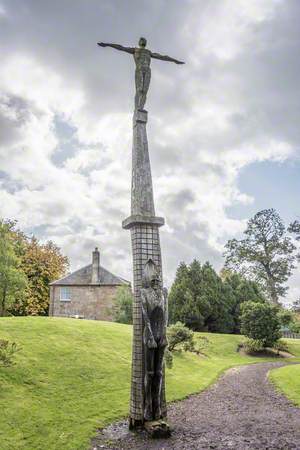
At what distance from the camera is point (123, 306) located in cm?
3472

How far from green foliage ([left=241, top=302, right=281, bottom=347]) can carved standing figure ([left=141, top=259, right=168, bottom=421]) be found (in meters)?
21.5

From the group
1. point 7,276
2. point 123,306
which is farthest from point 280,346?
point 7,276

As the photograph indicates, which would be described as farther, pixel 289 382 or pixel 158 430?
pixel 289 382

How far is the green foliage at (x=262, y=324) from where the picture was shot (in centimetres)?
2855

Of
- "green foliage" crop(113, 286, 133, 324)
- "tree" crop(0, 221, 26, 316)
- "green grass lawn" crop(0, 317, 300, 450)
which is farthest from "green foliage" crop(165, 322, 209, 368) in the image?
"green foliage" crop(113, 286, 133, 324)

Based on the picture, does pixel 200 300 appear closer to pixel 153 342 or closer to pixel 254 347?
pixel 254 347

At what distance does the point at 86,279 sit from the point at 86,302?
245cm

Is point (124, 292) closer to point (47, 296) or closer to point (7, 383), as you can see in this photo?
point (47, 296)

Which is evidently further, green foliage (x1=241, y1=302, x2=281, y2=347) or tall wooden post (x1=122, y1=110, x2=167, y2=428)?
green foliage (x1=241, y1=302, x2=281, y2=347)

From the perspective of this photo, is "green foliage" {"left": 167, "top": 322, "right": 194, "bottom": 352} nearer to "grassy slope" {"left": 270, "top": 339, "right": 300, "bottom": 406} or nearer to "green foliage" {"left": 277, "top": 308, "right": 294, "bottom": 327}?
"grassy slope" {"left": 270, "top": 339, "right": 300, "bottom": 406}

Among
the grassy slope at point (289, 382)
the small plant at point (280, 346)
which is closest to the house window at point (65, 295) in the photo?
the small plant at point (280, 346)

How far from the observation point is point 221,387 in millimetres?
15180

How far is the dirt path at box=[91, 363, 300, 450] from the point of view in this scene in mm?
7859

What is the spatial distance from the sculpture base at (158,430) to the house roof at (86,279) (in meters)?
31.2
